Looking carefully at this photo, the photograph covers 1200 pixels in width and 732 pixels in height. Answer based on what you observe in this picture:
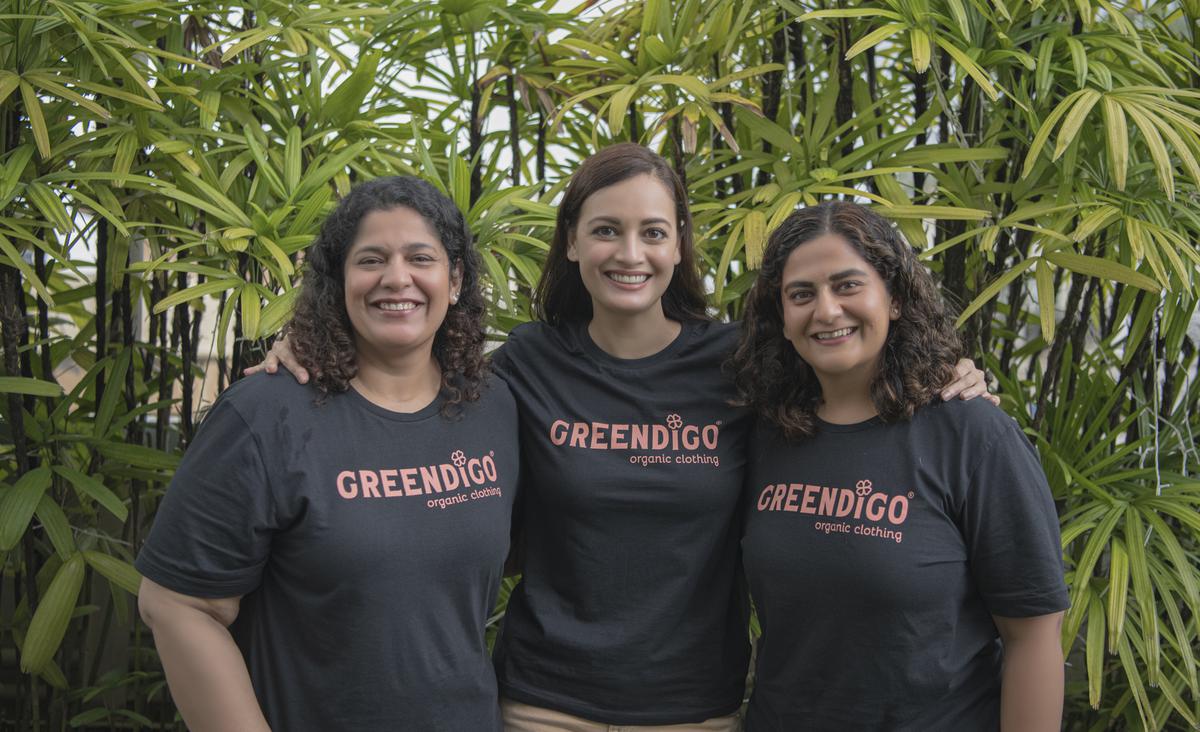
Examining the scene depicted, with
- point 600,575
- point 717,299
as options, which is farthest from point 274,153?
point 600,575

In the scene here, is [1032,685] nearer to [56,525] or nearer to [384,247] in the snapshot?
[384,247]

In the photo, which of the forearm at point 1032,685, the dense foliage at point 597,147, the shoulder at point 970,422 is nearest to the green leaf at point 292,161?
the dense foliage at point 597,147

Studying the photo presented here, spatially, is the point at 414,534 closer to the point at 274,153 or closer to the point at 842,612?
the point at 842,612

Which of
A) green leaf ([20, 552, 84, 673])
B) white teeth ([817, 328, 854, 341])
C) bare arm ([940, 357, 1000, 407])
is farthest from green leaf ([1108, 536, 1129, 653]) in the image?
green leaf ([20, 552, 84, 673])

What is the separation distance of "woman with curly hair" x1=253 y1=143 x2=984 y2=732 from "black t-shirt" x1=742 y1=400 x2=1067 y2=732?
131 millimetres

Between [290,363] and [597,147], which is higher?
[597,147]

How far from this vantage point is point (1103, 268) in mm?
1851

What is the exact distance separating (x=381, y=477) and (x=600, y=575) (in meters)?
0.36

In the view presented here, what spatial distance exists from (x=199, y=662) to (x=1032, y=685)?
1.09 meters

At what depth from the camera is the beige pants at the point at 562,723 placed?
160 cm

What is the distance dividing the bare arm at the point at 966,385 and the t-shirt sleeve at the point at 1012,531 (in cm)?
7

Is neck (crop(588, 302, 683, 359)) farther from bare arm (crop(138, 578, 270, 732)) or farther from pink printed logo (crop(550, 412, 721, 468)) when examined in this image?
bare arm (crop(138, 578, 270, 732))

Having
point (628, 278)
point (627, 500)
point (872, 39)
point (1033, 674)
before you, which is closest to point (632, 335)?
point (628, 278)

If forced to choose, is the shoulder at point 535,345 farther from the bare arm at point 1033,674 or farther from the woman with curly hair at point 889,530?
the bare arm at point 1033,674
